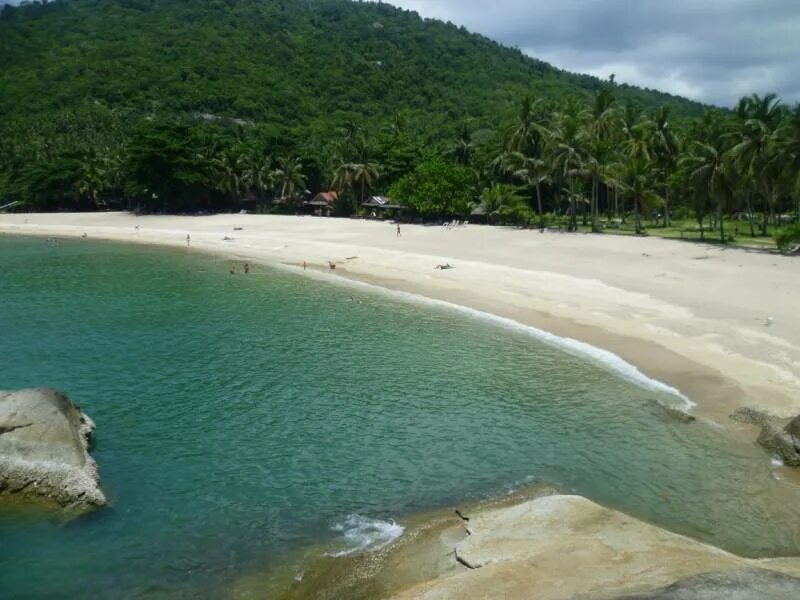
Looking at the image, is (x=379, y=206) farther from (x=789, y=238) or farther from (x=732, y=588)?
(x=732, y=588)

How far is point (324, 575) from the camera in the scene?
1233cm

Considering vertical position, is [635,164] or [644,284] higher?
[635,164]

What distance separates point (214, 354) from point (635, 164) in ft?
156

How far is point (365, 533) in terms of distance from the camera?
45.8 ft

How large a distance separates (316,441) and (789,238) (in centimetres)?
3847

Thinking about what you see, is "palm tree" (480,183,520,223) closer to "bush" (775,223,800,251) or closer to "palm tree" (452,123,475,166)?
"palm tree" (452,123,475,166)

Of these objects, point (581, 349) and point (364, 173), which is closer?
point (581, 349)

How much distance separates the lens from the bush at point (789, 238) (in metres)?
43.3

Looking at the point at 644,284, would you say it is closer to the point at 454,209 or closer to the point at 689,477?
the point at 689,477

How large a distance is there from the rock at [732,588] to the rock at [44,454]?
12.8 metres

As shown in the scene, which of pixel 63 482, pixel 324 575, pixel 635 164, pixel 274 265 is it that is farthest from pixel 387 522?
pixel 635 164

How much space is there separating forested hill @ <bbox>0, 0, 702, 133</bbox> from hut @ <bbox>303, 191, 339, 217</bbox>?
41.0 m

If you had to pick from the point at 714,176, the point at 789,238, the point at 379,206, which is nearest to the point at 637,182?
the point at 714,176

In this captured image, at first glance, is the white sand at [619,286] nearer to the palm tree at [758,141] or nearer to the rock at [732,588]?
the palm tree at [758,141]
